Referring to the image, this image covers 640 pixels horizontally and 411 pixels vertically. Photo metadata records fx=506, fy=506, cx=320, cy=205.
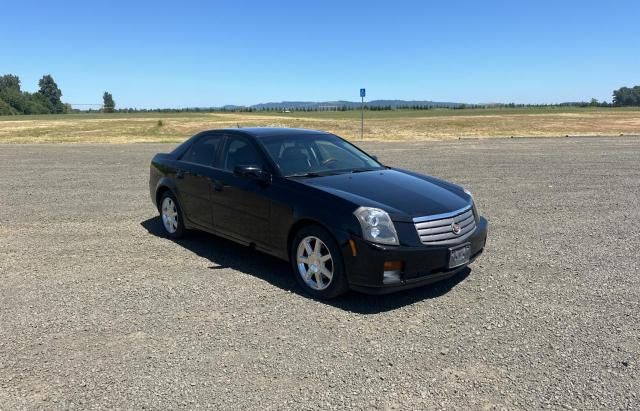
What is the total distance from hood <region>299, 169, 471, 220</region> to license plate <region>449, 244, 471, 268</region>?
35 cm

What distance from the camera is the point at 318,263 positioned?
14.7 feet

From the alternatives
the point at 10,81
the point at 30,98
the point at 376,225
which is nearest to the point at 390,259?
the point at 376,225

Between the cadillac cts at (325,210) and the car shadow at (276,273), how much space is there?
186mm

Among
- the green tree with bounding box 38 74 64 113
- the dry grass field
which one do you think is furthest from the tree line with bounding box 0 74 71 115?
the dry grass field

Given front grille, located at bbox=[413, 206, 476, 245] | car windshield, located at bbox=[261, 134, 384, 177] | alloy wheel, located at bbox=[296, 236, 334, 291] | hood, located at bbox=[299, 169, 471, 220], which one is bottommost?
alloy wheel, located at bbox=[296, 236, 334, 291]

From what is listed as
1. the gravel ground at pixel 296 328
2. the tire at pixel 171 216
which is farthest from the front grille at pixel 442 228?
the tire at pixel 171 216

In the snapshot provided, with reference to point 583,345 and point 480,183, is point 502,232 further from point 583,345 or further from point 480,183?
point 480,183

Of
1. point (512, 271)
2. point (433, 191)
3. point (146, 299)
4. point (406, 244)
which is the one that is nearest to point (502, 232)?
point (512, 271)

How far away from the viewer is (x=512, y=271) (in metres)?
5.19

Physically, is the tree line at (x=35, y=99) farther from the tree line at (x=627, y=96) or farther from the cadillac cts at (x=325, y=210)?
the tree line at (x=627, y=96)

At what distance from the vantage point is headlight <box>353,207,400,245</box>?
411 centimetres

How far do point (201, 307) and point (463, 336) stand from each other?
2.15 meters

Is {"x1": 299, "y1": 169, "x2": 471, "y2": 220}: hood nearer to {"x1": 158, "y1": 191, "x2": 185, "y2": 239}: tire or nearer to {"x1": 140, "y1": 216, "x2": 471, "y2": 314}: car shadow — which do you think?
{"x1": 140, "y1": 216, "x2": 471, "y2": 314}: car shadow

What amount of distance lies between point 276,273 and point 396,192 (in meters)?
1.50
